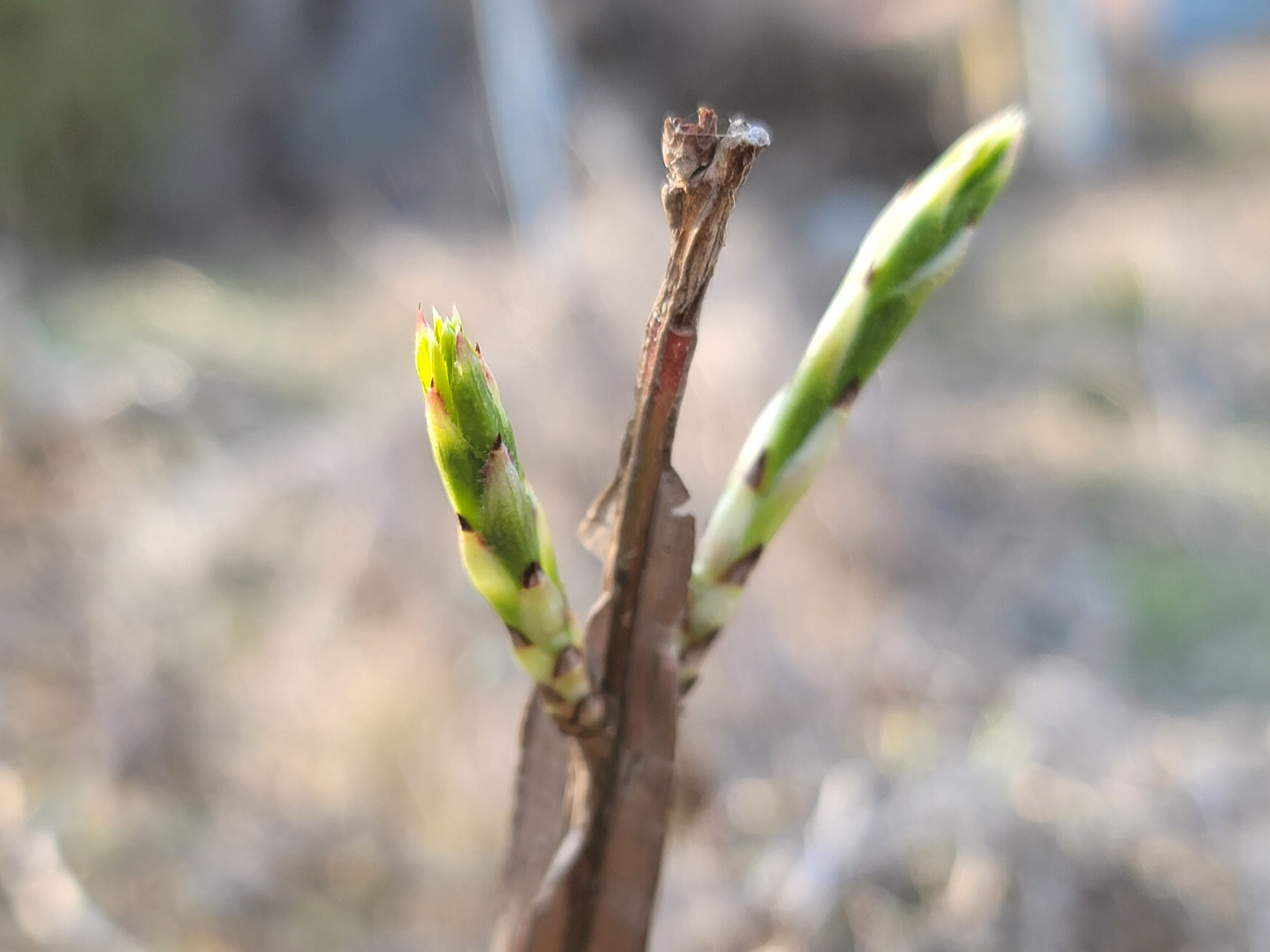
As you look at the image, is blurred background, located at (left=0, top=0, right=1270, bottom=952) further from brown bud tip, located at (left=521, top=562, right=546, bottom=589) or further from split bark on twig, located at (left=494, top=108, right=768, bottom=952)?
brown bud tip, located at (left=521, top=562, right=546, bottom=589)

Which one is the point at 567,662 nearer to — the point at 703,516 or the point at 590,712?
the point at 590,712

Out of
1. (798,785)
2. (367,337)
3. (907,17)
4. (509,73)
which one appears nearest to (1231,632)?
(798,785)

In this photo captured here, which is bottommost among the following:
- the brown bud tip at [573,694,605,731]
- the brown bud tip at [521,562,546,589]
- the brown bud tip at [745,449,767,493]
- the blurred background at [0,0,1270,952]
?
the brown bud tip at [573,694,605,731]

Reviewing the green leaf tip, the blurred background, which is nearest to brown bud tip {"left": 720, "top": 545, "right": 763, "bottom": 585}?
the green leaf tip

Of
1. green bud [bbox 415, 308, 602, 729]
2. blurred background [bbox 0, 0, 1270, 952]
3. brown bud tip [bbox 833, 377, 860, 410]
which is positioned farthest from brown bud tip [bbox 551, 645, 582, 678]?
blurred background [bbox 0, 0, 1270, 952]

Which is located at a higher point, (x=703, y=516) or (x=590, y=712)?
(x=703, y=516)

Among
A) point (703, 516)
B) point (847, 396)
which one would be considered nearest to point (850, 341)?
point (847, 396)

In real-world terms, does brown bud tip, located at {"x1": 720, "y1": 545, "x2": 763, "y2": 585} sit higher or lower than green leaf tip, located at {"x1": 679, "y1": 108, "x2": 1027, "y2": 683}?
lower

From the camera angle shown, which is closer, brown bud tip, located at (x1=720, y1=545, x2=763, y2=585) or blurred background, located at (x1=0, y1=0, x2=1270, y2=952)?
brown bud tip, located at (x1=720, y1=545, x2=763, y2=585)
